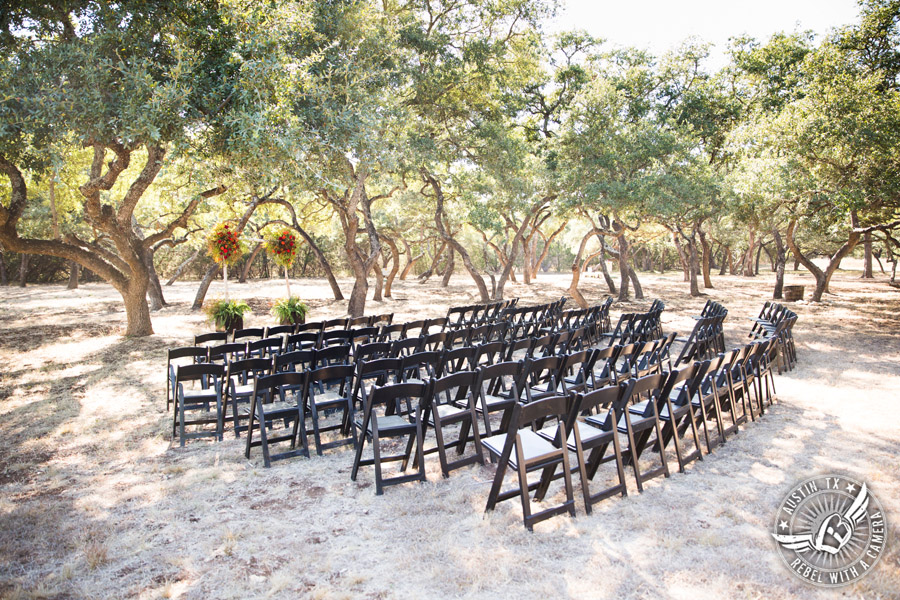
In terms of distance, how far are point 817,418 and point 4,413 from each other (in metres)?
8.87

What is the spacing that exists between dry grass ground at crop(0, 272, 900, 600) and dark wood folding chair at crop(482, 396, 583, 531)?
117 millimetres

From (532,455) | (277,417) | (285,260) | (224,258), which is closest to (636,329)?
(532,455)

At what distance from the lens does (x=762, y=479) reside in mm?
3646

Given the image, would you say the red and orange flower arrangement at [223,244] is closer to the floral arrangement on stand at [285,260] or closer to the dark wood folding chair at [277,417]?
the floral arrangement on stand at [285,260]

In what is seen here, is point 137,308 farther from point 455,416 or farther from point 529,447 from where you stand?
point 529,447

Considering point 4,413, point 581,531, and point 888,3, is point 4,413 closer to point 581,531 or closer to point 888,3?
point 581,531

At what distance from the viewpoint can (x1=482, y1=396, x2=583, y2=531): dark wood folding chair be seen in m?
2.91

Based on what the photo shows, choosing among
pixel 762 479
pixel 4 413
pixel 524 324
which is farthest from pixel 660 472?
pixel 4 413

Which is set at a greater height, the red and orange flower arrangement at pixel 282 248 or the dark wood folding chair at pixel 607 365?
the red and orange flower arrangement at pixel 282 248

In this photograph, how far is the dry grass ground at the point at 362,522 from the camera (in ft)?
8.28

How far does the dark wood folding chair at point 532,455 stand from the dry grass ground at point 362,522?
0.38 ft

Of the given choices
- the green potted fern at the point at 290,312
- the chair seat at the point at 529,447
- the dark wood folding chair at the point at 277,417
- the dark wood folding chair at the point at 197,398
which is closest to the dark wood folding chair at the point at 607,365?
the chair seat at the point at 529,447

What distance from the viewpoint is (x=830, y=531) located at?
292 centimetres

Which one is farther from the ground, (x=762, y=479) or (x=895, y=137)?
(x=895, y=137)
